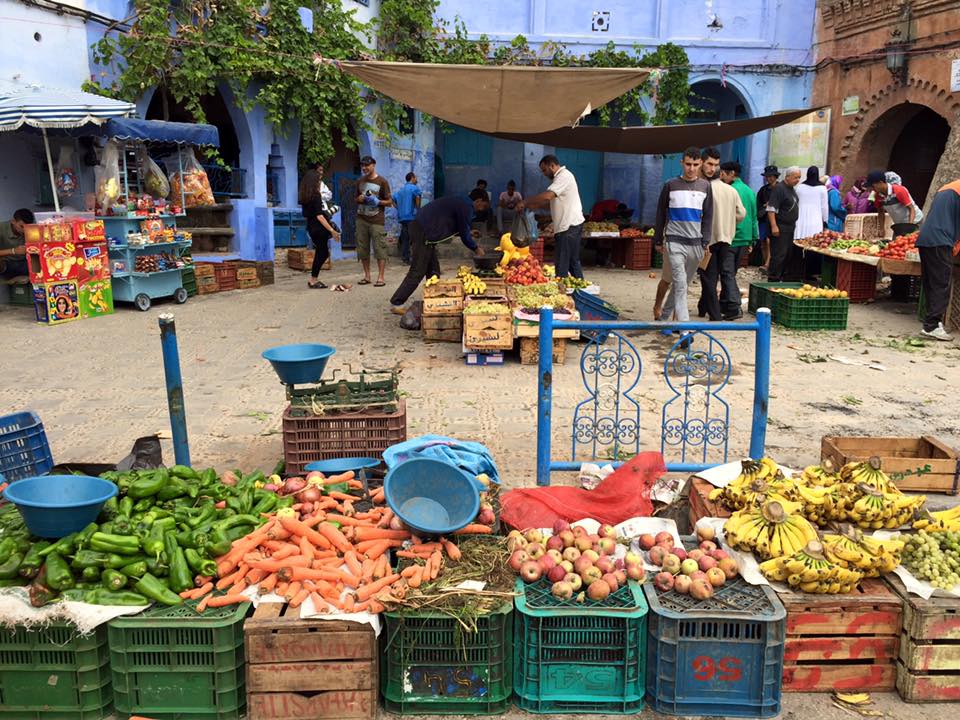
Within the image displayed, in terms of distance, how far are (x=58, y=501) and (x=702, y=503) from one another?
10.4 feet

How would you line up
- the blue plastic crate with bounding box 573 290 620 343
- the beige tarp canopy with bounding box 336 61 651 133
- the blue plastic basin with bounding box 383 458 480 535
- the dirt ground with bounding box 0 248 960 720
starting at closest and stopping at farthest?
the blue plastic basin with bounding box 383 458 480 535
the dirt ground with bounding box 0 248 960 720
the beige tarp canopy with bounding box 336 61 651 133
the blue plastic crate with bounding box 573 290 620 343

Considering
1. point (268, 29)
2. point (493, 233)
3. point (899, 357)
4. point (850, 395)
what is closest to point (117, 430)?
point (850, 395)

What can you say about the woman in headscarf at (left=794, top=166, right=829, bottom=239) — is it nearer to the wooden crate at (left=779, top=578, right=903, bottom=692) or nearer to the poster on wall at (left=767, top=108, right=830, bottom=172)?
the poster on wall at (left=767, top=108, right=830, bottom=172)

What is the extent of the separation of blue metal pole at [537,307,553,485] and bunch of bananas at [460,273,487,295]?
5.21m

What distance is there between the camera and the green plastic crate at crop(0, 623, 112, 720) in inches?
129

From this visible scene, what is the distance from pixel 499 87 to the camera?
330 inches

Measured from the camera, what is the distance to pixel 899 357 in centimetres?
941

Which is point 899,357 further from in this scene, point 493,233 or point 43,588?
point 493,233

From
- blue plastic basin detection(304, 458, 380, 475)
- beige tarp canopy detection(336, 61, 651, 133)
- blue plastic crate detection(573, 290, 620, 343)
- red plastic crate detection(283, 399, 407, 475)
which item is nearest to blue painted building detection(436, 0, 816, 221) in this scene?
blue plastic crate detection(573, 290, 620, 343)

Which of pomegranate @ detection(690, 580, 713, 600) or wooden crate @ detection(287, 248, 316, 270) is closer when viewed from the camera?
pomegranate @ detection(690, 580, 713, 600)

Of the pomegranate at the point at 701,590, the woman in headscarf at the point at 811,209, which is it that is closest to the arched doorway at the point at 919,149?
the woman in headscarf at the point at 811,209

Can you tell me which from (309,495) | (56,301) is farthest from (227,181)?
(309,495)

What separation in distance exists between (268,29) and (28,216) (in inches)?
236

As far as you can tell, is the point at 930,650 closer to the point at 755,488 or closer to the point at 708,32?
the point at 755,488
